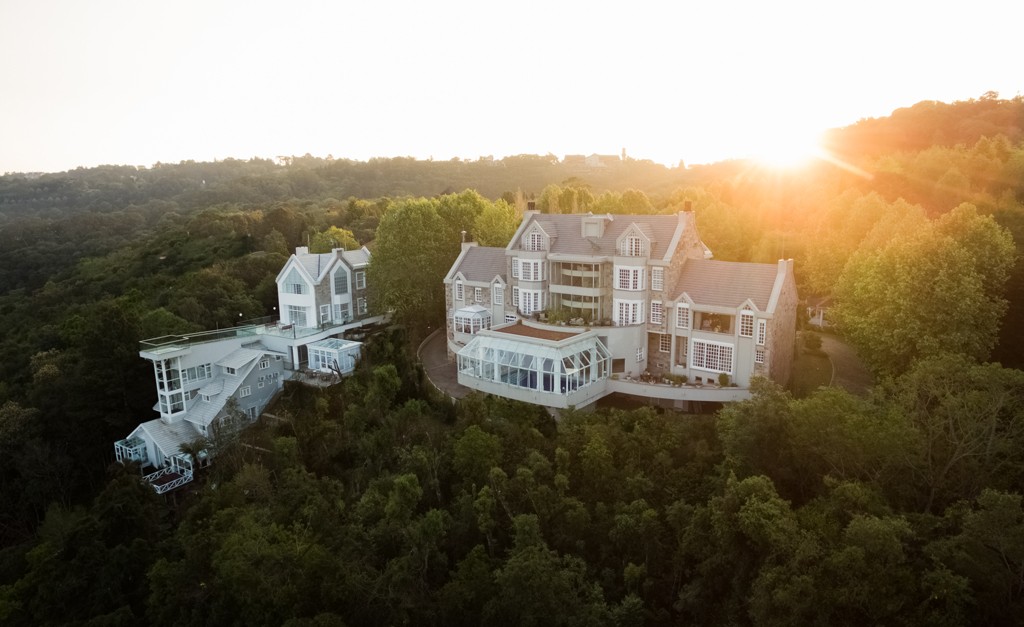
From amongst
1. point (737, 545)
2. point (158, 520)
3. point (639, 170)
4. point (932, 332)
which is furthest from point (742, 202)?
point (639, 170)

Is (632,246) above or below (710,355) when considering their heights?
above

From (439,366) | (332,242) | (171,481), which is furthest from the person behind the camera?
(332,242)

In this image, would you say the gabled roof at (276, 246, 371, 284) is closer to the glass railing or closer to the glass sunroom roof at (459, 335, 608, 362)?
the glass railing

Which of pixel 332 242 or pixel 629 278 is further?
pixel 332 242

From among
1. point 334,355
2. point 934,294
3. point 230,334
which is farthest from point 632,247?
point 230,334

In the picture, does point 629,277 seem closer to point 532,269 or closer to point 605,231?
point 605,231

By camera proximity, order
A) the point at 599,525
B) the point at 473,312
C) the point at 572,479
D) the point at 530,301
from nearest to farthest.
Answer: the point at 599,525 < the point at 572,479 < the point at 530,301 < the point at 473,312
